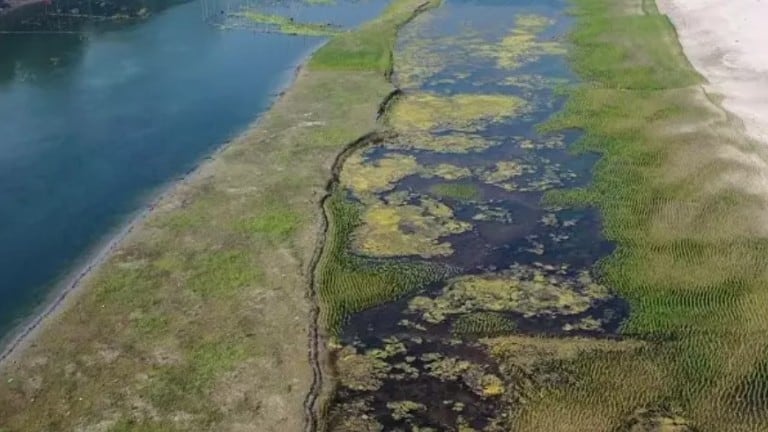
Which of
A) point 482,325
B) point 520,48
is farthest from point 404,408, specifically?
point 520,48

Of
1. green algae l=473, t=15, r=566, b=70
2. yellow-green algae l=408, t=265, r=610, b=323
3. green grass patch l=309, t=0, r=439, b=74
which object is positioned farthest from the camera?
green algae l=473, t=15, r=566, b=70

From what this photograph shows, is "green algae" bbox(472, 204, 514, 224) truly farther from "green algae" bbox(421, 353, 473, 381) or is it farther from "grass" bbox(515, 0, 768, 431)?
"green algae" bbox(421, 353, 473, 381)

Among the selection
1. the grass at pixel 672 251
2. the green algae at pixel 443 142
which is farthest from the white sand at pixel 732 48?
the green algae at pixel 443 142

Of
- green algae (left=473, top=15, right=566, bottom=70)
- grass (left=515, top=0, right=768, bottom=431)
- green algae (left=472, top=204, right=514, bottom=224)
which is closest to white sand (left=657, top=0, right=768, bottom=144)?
grass (left=515, top=0, right=768, bottom=431)

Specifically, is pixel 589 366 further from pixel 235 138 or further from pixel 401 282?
pixel 235 138

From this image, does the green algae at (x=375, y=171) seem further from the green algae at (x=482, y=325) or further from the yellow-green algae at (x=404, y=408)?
Result: the yellow-green algae at (x=404, y=408)

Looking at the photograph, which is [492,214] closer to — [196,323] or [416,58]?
[196,323]
